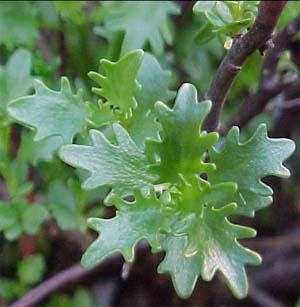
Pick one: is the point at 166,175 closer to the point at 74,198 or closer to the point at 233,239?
the point at 233,239

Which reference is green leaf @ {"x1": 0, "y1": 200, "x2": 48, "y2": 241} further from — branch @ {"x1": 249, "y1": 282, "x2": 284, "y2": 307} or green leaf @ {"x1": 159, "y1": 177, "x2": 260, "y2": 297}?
branch @ {"x1": 249, "y1": 282, "x2": 284, "y2": 307}

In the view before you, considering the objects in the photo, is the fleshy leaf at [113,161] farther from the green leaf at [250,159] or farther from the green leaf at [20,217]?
the green leaf at [20,217]

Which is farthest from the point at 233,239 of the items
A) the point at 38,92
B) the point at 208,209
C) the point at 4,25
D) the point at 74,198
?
the point at 4,25

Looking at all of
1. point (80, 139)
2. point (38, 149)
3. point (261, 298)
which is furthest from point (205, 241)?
point (261, 298)

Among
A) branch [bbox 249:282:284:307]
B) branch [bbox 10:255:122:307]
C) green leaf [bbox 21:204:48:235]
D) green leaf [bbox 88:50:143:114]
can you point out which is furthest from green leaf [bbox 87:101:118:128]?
branch [bbox 249:282:284:307]

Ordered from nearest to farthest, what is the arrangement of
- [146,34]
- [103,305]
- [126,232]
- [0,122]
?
[126,232], [0,122], [146,34], [103,305]

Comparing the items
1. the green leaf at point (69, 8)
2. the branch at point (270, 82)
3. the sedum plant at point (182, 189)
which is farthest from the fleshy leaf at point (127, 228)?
the green leaf at point (69, 8)
